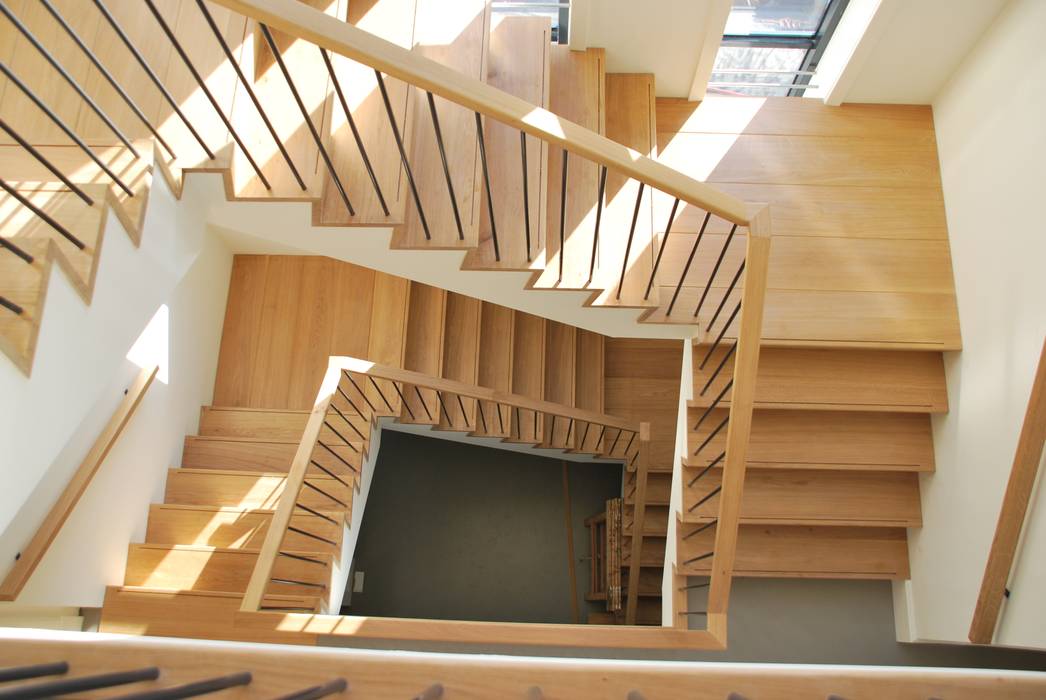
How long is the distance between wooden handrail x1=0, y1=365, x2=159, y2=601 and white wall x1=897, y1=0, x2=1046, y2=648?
3.73m

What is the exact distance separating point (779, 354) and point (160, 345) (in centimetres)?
318

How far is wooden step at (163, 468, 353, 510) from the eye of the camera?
3.66m

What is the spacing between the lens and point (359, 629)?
2.30 metres

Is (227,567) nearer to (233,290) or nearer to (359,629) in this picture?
Result: (359,629)

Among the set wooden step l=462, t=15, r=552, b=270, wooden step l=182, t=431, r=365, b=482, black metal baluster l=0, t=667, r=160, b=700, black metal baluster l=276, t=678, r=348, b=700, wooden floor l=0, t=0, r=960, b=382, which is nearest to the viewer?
black metal baluster l=0, t=667, r=160, b=700

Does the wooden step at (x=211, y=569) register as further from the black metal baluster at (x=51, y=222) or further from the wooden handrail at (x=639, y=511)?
the black metal baluster at (x=51, y=222)

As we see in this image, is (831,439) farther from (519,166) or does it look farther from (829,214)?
(519,166)

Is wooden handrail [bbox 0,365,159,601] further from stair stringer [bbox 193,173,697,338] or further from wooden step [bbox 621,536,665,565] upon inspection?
wooden step [bbox 621,536,665,565]

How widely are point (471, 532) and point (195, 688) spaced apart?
4926 mm

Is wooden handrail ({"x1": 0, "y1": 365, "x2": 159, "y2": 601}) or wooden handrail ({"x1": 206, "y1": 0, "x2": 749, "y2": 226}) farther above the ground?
wooden handrail ({"x1": 206, "y1": 0, "x2": 749, "y2": 226})

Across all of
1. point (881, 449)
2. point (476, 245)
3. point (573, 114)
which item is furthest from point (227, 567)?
point (881, 449)

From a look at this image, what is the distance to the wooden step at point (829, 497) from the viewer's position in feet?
10.3

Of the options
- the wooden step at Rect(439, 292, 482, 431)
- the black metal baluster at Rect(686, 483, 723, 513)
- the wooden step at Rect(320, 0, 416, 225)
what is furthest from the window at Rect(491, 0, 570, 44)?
the black metal baluster at Rect(686, 483, 723, 513)

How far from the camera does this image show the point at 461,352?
4414 millimetres
